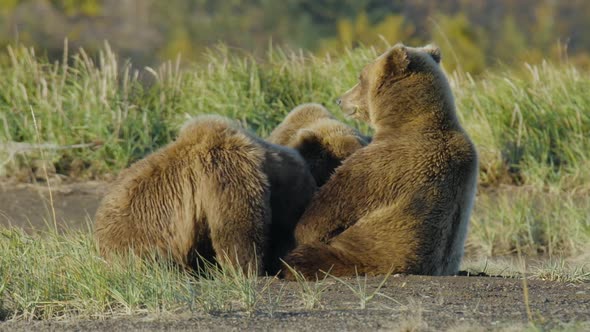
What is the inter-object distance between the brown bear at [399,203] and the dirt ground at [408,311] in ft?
0.51

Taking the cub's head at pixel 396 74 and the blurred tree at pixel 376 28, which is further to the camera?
the blurred tree at pixel 376 28

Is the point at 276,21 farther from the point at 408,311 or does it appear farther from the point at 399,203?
the point at 408,311

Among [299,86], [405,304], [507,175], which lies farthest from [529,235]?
[405,304]

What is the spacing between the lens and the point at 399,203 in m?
6.35

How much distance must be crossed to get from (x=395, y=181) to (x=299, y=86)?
7004 mm

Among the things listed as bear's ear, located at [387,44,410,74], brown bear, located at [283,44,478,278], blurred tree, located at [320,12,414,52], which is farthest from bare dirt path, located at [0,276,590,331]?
blurred tree, located at [320,12,414,52]

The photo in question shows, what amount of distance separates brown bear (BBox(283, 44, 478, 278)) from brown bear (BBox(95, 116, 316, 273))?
254mm

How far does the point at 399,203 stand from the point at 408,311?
1026 mm

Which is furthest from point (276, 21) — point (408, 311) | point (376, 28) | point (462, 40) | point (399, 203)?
point (408, 311)

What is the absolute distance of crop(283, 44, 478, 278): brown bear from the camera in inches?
251

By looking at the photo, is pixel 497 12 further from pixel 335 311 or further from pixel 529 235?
pixel 335 311

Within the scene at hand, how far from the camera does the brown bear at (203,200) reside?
6.30 m

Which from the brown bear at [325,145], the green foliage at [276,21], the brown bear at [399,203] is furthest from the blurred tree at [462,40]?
the brown bear at [399,203]

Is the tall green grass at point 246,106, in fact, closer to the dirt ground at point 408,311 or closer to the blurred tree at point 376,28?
the dirt ground at point 408,311
